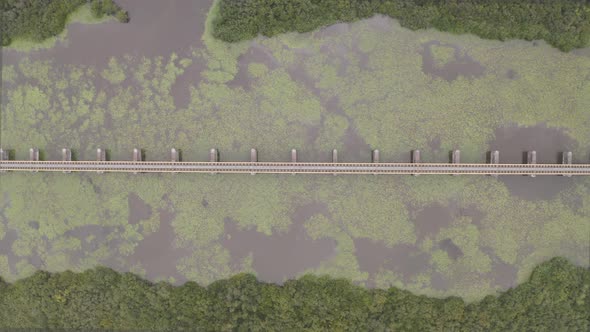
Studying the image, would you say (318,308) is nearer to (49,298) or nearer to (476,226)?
(476,226)

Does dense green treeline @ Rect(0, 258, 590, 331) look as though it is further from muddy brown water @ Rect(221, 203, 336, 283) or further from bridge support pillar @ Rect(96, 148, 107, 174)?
bridge support pillar @ Rect(96, 148, 107, 174)

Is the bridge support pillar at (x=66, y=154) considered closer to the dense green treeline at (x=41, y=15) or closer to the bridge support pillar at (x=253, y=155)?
the dense green treeline at (x=41, y=15)

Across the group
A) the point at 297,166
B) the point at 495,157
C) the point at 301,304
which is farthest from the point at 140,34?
the point at 495,157

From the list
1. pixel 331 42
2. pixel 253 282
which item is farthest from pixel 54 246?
pixel 331 42

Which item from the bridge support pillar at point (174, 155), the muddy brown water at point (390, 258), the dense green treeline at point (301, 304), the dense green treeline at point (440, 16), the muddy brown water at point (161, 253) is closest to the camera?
the dense green treeline at point (440, 16)

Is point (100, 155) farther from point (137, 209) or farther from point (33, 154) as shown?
point (33, 154)

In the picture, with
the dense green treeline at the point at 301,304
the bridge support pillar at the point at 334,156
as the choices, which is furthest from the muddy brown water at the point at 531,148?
the bridge support pillar at the point at 334,156

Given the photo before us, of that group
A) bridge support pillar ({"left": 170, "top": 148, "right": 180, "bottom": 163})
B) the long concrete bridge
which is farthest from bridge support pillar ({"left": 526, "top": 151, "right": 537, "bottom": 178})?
bridge support pillar ({"left": 170, "top": 148, "right": 180, "bottom": 163})
